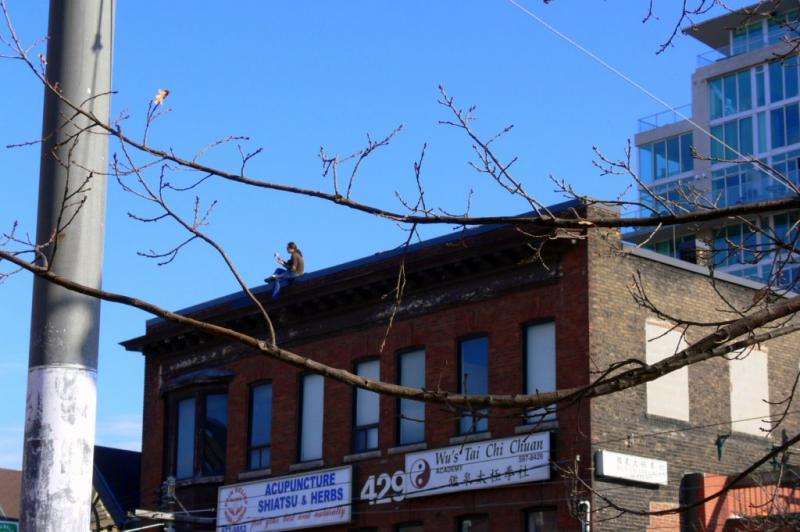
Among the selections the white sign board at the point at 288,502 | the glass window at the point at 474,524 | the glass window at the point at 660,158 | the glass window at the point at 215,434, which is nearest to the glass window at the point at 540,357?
the glass window at the point at 474,524

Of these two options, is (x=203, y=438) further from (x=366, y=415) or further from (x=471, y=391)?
(x=471, y=391)

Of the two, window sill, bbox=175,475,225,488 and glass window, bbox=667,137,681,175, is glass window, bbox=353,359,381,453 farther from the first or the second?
glass window, bbox=667,137,681,175

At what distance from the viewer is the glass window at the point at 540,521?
92.2 ft

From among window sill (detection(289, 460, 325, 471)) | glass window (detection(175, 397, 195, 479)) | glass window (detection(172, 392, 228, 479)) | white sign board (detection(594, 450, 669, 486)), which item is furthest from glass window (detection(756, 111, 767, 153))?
white sign board (detection(594, 450, 669, 486))

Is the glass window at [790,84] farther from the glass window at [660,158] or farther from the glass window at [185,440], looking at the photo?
the glass window at [185,440]

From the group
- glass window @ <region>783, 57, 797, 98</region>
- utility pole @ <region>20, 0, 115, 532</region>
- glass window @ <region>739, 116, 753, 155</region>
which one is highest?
glass window @ <region>783, 57, 797, 98</region>

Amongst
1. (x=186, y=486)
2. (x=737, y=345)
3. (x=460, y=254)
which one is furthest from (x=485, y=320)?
(x=737, y=345)

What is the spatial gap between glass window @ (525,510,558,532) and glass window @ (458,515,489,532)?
1029 mm

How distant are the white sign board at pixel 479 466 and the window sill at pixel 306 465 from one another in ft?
9.73

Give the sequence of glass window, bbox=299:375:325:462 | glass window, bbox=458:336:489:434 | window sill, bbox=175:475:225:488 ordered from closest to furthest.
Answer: glass window, bbox=458:336:489:434 < glass window, bbox=299:375:325:462 < window sill, bbox=175:475:225:488

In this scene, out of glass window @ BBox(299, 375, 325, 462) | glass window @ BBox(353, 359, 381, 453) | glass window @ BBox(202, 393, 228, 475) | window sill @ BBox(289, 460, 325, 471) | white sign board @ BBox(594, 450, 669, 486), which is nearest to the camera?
white sign board @ BBox(594, 450, 669, 486)

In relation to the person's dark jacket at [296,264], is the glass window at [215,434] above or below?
below

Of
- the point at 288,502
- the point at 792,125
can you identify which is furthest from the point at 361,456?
the point at 792,125

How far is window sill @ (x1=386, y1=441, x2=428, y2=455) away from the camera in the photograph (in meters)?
30.8
